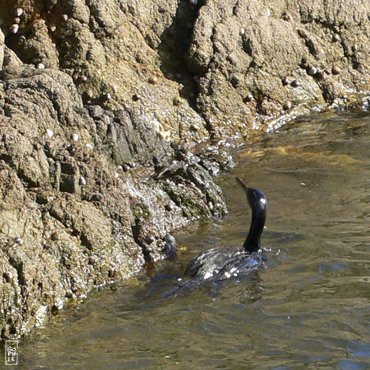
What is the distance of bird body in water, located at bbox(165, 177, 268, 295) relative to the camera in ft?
27.3

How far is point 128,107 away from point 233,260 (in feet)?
11.1

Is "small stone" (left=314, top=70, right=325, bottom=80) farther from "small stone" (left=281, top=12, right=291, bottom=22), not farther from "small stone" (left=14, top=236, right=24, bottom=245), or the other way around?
"small stone" (left=14, top=236, right=24, bottom=245)

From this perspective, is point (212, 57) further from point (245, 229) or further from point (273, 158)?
point (245, 229)

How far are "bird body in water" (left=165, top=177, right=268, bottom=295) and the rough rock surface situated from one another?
51cm

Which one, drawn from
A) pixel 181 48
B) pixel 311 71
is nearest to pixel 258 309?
pixel 181 48

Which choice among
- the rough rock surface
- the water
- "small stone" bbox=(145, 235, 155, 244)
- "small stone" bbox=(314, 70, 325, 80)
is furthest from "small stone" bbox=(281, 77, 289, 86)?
"small stone" bbox=(145, 235, 155, 244)

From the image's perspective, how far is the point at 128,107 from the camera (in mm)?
11500

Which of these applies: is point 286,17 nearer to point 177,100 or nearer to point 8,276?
point 177,100

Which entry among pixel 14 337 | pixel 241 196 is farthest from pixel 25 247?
pixel 241 196

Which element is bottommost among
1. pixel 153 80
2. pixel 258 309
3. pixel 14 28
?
pixel 258 309

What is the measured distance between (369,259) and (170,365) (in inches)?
98.0

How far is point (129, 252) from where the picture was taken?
8.60 m

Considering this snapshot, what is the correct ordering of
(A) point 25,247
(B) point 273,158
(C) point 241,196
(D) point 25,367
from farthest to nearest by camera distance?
(B) point 273,158 < (C) point 241,196 < (A) point 25,247 < (D) point 25,367

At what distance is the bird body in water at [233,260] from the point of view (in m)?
8.34
